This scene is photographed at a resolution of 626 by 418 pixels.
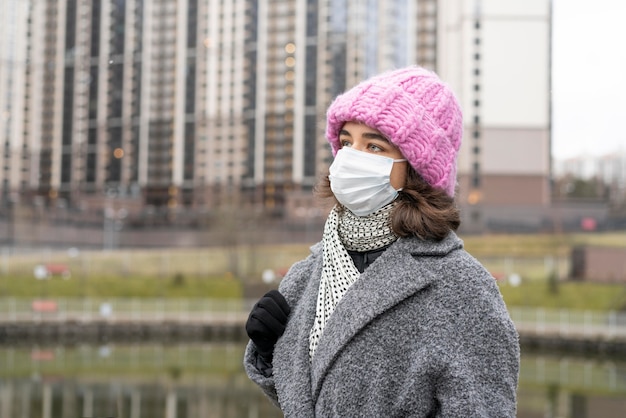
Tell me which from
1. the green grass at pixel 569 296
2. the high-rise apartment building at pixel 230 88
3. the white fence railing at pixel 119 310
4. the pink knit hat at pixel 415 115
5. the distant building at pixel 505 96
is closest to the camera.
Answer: the pink knit hat at pixel 415 115

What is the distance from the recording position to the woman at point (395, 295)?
1.32 metres

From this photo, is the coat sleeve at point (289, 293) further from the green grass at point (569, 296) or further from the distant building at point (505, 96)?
the distant building at point (505, 96)

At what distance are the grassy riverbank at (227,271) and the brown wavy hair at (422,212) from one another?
83.2ft

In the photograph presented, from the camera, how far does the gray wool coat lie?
1.31 m

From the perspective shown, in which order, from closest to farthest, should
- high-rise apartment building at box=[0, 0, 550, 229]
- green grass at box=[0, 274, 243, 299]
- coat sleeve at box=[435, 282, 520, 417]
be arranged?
1. coat sleeve at box=[435, 282, 520, 417]
2. green grass at box=[0, 274, 243, 299]
3. high-rise apartment building at box=[0, 0, 550, 229]

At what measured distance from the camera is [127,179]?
48.1 m

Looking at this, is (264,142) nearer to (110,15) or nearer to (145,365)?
(110,15)

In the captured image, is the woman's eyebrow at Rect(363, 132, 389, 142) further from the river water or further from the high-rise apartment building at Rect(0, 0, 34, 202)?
the high-rise apartment building at Rect(0, 0, 34, 202)

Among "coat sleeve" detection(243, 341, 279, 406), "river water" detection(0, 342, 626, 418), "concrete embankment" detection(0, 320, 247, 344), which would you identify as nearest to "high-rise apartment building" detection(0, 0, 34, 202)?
"concrete embankment" detection(0, 320, 247, 344)

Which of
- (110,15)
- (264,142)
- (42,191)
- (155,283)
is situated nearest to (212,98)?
(264,142)

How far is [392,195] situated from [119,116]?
49211 mm

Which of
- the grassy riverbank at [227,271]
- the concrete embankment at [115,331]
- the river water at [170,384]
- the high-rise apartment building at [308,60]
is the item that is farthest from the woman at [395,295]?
the high-rise apartment building at [308,60]

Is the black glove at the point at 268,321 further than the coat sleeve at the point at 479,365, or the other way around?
the black glove at the point at 268,321

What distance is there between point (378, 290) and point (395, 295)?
1.5 inches
